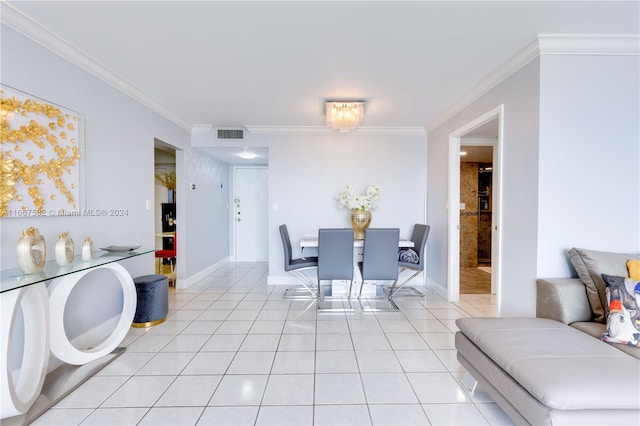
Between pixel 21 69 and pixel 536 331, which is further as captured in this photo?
pixel 21 69

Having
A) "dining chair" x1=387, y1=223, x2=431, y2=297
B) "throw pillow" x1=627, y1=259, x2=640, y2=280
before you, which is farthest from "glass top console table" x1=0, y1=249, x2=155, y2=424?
"throw pillow" x1=627, y1=259, x2=640, y2=280

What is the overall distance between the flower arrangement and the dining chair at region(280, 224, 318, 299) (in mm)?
892

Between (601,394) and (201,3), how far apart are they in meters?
2.69

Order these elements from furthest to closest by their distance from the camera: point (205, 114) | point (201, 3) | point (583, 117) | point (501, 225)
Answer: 1. point (205, 114)
2. point (501, 225)
3. point (583, 117)
4. point (201, 3)

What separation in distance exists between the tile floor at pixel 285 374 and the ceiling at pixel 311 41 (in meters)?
2.33

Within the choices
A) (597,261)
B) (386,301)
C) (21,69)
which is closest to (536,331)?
(597,261)

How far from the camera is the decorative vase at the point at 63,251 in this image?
185 cm

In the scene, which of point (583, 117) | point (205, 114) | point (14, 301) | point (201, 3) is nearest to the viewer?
point (14, 301)

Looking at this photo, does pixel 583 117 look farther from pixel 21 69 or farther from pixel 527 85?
pixel 21 69

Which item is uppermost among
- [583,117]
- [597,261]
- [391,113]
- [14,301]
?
[391,113]

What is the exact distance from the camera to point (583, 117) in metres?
2.02

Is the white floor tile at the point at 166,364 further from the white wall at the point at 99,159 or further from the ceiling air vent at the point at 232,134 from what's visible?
the ceiling air vent at the point at 232,134

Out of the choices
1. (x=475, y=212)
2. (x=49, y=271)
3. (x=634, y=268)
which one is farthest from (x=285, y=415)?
(x=475, y=212)

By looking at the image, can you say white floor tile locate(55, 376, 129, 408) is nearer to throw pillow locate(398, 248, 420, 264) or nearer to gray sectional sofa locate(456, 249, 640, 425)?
gray sectional sofa locate(456, 249, 640, 425)
